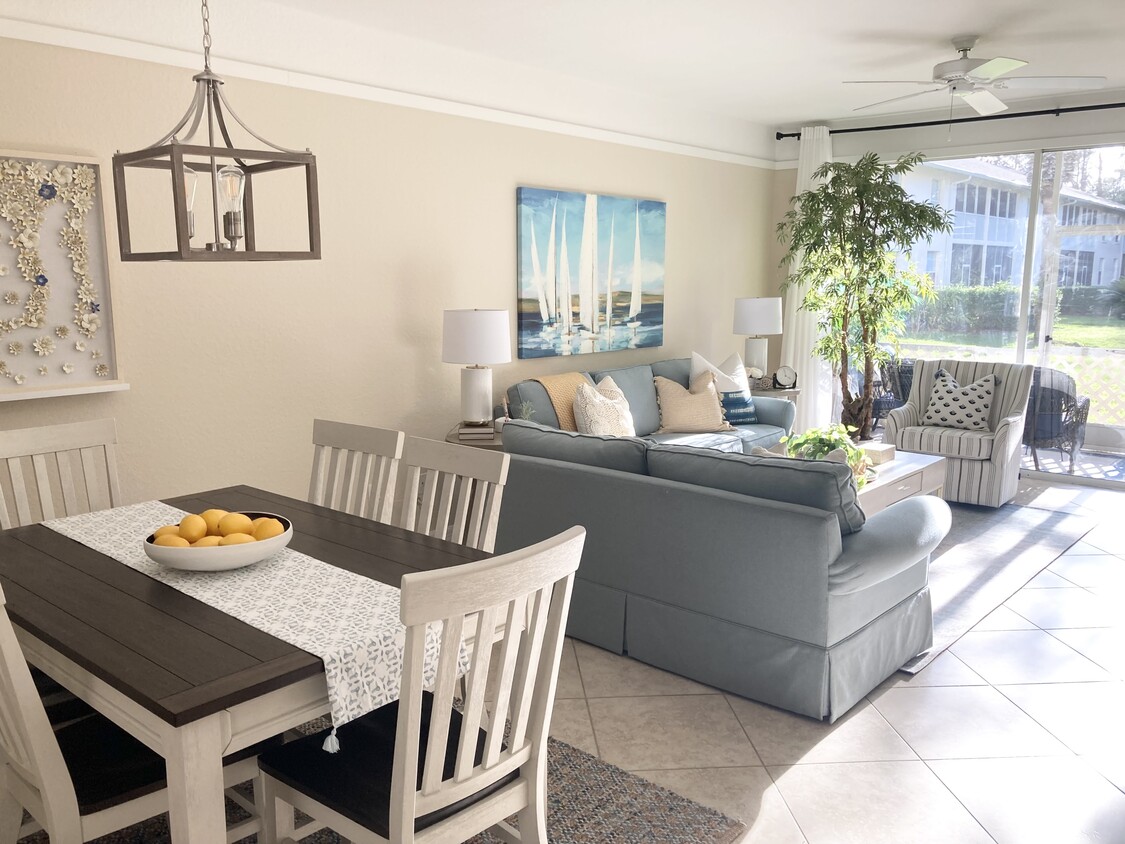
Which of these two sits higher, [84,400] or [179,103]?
[179,103]

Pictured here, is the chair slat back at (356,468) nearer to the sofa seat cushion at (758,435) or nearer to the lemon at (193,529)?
the lemon at (193,529)

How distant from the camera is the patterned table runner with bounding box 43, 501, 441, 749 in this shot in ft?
5.69

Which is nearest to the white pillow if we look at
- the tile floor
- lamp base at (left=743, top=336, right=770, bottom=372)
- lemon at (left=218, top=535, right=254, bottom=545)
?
the tile floor

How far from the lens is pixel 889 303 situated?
239 inches

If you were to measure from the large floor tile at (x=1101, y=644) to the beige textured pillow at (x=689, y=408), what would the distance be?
2505 mm

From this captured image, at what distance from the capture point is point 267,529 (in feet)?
7.26

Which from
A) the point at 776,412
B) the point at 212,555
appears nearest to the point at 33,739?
the point at 212,555

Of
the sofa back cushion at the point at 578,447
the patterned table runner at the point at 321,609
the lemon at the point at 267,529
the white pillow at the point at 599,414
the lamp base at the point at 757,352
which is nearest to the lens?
the patterned table runner at the point at 321,609

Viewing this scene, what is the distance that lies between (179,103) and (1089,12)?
4.10 m

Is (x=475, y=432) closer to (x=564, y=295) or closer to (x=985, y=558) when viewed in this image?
(x=564, y=295)

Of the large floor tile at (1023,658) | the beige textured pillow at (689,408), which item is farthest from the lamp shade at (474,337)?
the large floor tile at (1023,658)

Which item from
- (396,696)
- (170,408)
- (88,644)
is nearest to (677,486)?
(396,696)

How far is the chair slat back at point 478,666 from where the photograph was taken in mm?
1515

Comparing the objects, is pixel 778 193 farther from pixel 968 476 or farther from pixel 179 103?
pixel 179 103
